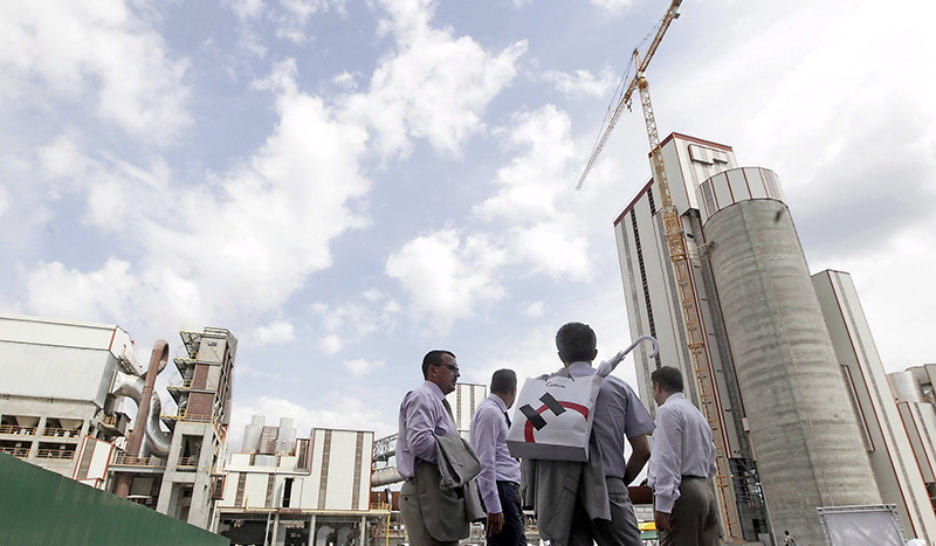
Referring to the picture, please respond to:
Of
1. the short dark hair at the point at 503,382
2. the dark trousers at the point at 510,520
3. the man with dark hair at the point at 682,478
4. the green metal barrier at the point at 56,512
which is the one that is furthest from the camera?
the short dark hair at the point at 503,382

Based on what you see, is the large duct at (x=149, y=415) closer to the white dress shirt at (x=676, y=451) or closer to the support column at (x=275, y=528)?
the support column at (x=275, y=528)

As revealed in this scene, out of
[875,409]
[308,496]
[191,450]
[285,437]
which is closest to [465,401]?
[285,437]

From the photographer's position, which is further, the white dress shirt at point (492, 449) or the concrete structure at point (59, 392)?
the concrete structure at point (59, 392)

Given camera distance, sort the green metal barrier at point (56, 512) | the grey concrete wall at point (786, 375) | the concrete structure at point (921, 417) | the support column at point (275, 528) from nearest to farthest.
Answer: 1. the green metal barrier at point (56, 512)
2. the grey concrete wall at point (786, 375)
3. the concrete structure at point (921, 417)
4. the support column at point (275, 528)

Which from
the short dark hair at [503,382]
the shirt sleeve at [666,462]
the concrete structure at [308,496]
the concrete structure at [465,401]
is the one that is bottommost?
the shirt sleeve at [666,462]

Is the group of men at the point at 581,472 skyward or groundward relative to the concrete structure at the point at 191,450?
groundward

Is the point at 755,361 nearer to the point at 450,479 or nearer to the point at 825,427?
the point at 825,427

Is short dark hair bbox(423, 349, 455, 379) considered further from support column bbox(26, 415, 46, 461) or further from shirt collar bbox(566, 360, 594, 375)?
support column bbox(26, 415, 46, 461)

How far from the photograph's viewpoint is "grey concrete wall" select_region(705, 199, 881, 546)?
2494 cm

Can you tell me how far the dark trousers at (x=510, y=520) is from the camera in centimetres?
423

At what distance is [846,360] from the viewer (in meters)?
33.1

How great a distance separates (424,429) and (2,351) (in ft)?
157

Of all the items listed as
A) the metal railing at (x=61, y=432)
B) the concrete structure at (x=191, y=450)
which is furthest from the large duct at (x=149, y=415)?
the metal railing at (x=61, y=432)

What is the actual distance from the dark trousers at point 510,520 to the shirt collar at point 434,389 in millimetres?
970
